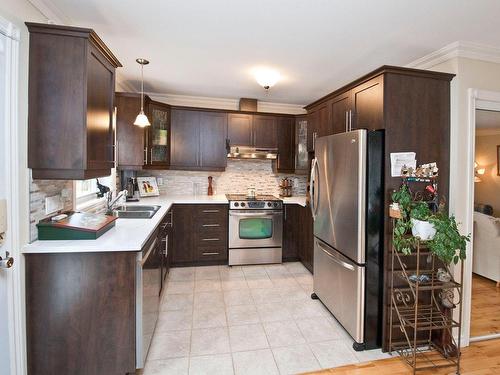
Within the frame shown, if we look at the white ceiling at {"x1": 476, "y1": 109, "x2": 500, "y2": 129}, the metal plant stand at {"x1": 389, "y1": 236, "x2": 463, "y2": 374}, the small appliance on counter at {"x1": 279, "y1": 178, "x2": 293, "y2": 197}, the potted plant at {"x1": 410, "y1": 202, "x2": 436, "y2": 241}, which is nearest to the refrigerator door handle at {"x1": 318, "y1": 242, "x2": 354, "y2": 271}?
the metal plant stand at {"x1": 389, "y1": 236, "x2": 463, "y2": 374}

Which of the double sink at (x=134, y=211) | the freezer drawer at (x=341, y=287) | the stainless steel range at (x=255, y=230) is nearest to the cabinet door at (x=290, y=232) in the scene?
the stainless steel range at (x=255, y=230)

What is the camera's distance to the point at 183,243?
3.83m

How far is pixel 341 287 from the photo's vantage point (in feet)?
7.90

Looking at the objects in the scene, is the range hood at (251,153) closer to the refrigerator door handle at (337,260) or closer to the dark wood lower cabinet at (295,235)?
the dark wood lower cabinet at (295,235)

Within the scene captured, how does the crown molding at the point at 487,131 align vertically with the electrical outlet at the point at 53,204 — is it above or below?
above

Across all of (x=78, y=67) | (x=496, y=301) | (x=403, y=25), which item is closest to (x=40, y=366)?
(x=78, y=67)

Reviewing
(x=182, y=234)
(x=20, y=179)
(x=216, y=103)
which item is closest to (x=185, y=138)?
(x=216, y=103)

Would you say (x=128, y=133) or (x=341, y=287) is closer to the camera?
(x=341, y=287)

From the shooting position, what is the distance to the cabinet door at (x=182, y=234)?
149 inches

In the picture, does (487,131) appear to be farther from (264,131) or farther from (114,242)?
(114,242)

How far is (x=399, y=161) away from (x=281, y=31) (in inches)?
53.8

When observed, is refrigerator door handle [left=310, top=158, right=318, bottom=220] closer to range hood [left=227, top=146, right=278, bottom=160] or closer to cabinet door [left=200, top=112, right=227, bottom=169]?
range hood [left=227, top=146, right=278, bottom=160]

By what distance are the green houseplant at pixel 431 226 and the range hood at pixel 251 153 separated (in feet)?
8.07

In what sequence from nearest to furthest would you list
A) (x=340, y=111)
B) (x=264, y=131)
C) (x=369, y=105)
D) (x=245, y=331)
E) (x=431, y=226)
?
(x=431, y=226) → (x=369, y=105) → (x=245, y=331) → (x=340, y=111) → (x=264, y=131)
